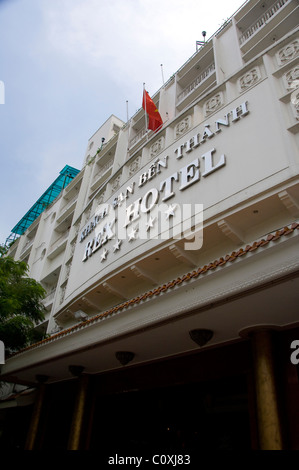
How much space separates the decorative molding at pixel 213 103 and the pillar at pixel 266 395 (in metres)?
9.58

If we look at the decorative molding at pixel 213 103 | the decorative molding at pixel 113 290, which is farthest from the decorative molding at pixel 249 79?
the decorative molding at pixel 113 290

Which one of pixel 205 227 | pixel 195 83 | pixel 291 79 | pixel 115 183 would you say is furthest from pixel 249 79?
pixel 195 83

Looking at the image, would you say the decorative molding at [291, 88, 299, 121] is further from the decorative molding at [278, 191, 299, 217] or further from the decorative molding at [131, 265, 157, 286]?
the decorative molding at [131, 265, 157, 286]

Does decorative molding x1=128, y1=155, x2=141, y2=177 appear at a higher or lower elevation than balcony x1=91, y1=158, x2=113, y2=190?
lower

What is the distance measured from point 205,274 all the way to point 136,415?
6.42 meters

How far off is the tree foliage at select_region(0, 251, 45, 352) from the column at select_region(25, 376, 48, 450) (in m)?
1.90

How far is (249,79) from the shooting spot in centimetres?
1215

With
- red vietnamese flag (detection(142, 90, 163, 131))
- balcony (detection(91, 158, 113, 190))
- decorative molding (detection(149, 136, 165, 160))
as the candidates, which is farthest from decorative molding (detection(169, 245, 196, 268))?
balcony (detection(91, 158, 113, 190))

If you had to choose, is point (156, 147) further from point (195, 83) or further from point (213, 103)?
point (195, 83)

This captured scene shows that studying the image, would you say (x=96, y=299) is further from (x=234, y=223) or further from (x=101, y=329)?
(x=234, y=223)

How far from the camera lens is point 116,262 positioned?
1312 centimetres

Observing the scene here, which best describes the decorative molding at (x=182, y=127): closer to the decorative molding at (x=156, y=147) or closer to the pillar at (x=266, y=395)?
the decorative molding at (x=156, y=147)

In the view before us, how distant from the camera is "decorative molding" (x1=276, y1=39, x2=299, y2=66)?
1097 cm
